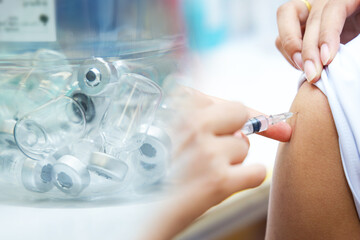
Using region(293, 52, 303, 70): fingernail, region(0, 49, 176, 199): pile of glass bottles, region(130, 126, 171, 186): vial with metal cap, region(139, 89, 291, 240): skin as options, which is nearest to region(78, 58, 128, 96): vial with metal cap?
region(0, 49, 176, 199): pile of glass bottles

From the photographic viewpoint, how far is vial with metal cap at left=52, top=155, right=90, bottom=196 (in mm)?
621

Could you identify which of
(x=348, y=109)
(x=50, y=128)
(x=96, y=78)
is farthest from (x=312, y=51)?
(x=50, y=128)

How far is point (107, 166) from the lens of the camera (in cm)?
61

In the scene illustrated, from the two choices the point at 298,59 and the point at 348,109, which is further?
the point at 298,59

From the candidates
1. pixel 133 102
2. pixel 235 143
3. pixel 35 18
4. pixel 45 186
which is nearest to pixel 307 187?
pixel 235 143

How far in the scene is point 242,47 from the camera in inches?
65.9

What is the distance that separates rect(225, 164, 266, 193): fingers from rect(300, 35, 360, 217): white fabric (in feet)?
0.63

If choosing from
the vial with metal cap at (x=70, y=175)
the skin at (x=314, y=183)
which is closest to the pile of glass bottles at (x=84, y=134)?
the vial with metal cap at (x=70, y=175)

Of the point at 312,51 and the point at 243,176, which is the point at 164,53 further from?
the point at 243,176

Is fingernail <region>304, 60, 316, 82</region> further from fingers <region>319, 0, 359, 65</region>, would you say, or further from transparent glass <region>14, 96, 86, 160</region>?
transparent glass <region>14, 96, 86, 160</region>

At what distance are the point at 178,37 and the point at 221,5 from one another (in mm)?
339

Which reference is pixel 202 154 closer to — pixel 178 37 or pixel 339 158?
pixel 339 158

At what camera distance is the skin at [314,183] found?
26.1 inches

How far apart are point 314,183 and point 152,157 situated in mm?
282
